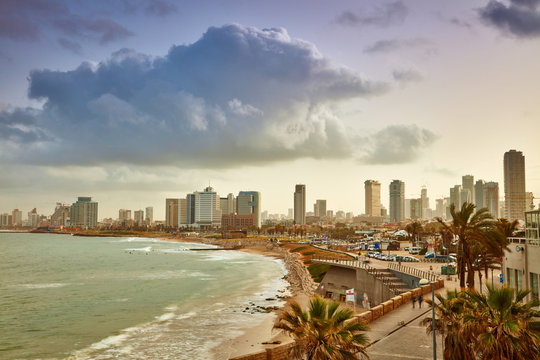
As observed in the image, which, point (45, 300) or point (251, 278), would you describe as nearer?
point (45, 300)

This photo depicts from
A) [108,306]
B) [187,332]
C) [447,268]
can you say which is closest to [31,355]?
[187,332]

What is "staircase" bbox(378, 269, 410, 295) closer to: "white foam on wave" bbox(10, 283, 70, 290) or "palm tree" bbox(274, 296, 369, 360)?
"palm tree" bbox(274, 296, 369, 360)

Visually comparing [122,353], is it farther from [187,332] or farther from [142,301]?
[142,301]

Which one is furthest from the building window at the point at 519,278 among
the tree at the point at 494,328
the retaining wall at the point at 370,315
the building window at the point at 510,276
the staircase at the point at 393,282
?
the staircase at the point at 393,282

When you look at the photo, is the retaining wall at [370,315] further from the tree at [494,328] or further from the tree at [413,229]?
the tree at [413,229]

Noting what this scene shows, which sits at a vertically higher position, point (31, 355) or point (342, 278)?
point (342, 278)

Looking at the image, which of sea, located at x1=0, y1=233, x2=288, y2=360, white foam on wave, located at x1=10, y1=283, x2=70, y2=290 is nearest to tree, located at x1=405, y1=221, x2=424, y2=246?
sea, located at x1=0, y1=233, x2=288, y2=360
